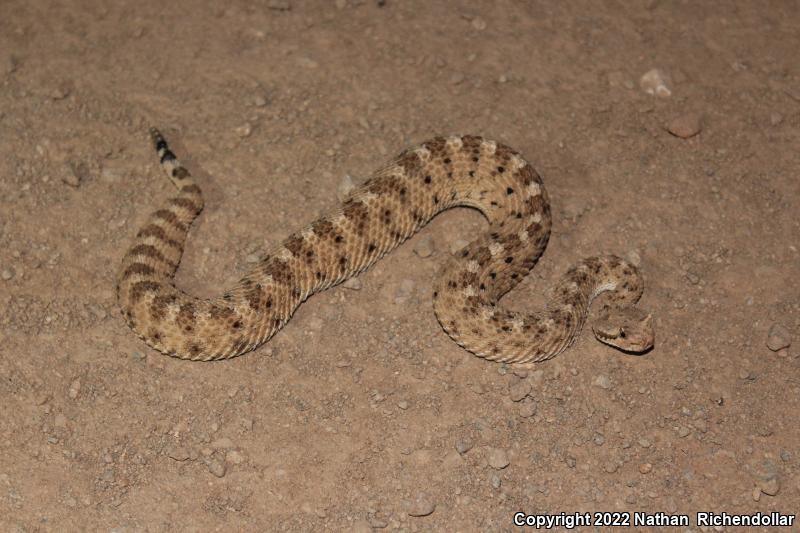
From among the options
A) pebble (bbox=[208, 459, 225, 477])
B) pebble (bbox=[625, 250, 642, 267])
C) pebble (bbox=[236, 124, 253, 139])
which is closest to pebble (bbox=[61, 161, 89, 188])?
pebble (bbox=[236, 124, 253, 139])

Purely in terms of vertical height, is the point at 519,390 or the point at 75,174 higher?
the point at 75,174

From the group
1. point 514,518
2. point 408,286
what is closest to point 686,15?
point 408,286

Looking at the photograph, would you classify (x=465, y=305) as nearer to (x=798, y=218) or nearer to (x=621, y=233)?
(x=621, y=233)

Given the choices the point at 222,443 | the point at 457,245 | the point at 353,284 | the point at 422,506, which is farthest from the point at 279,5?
the point at 422,506

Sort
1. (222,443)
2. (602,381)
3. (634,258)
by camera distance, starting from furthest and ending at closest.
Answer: (634,258) < (602,381) < (222,443)

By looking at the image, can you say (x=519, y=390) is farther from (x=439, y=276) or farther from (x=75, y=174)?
(x=75, y=174)

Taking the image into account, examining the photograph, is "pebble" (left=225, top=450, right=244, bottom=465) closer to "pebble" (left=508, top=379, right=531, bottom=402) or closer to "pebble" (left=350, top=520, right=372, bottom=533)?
"pebble" (left=350, top=520, right=372, bottom=533)
